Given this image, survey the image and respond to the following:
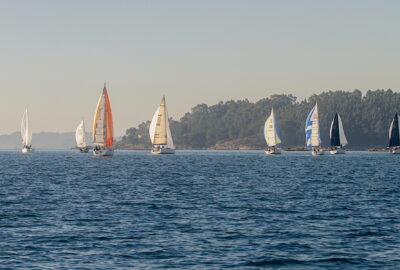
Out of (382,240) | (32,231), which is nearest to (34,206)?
(32,231)

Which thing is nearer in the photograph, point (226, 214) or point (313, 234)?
point (313, 234)

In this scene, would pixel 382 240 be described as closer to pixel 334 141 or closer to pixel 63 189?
pixel 63 189

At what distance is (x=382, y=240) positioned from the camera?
32312 millimetres

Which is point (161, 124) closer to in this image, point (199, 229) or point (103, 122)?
point (103, 122)

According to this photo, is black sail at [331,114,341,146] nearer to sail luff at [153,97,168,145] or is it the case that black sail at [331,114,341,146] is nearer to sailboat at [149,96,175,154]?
sailboat at [149,96,175,154]

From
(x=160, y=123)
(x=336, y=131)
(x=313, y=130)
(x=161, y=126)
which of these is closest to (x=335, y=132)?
(x=336, y=131)

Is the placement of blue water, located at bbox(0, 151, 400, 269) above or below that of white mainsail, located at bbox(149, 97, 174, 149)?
below

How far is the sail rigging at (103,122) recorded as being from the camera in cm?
13962

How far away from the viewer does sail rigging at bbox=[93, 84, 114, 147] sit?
458 feet

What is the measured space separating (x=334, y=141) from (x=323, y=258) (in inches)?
6856

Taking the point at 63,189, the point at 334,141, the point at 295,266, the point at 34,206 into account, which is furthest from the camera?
the point at 334,141

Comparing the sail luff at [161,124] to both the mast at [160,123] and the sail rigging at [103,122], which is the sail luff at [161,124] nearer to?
the mast at [160,123]

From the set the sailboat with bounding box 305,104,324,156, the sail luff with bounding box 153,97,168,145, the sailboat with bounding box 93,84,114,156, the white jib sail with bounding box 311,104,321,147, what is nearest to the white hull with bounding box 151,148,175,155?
the sail luff with bounding box 153,97,168,145

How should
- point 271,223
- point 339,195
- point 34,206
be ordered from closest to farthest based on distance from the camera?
point 271,223
point 34,206
point 339,195
